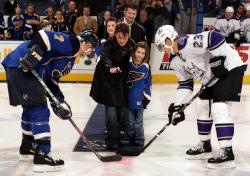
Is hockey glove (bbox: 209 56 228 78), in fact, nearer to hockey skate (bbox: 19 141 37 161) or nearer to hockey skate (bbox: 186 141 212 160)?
hockey skate (bbox: 186 141 212 160)

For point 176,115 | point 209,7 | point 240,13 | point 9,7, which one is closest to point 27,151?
point 176,115

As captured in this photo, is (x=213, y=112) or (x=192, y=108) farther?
(x=192, y=108)

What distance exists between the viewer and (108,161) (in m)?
4.55

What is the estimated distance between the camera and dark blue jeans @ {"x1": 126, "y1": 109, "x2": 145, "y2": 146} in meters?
4.92

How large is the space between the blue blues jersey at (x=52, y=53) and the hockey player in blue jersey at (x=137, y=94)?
28.3 inches

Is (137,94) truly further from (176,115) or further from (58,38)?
(58,38)

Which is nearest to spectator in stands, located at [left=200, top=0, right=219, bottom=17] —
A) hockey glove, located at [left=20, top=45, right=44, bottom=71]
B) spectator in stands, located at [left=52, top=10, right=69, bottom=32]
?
spectator in stands, located at [left=52, top=10, right=69, bottom=32]

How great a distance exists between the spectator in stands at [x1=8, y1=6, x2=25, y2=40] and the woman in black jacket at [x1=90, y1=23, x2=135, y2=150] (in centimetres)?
501

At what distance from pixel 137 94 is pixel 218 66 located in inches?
32.1

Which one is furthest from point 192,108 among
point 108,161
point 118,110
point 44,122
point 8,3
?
point 8,3

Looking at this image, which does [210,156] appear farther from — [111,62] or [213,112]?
[111,62]

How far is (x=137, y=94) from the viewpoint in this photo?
4.88m

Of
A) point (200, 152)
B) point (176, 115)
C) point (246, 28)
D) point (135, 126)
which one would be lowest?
point (200, 152)

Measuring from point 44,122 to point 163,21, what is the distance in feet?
18.8
